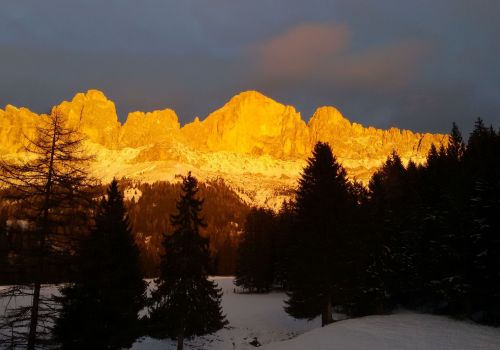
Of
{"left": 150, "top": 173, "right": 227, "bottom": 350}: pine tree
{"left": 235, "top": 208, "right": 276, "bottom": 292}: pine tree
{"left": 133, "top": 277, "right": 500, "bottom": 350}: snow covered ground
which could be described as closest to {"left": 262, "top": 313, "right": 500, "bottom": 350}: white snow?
{"left": 133, "top": 277, "right": 500, "bottom": 350}: snow covered ground

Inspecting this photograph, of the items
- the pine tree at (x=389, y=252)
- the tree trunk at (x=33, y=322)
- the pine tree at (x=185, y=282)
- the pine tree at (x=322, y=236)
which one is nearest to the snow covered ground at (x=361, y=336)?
the tree trunk at (x=33, y=322)

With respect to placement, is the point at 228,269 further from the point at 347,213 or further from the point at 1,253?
the point at 1,253

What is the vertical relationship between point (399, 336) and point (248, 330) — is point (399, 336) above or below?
above

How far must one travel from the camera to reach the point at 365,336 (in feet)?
65.9

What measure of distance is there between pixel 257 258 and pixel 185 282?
118ft

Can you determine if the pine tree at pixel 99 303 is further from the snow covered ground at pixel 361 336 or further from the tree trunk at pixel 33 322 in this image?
the tree trunk at pixel 33 322

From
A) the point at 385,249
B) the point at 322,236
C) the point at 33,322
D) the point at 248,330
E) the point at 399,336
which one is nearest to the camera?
the point at 33,322

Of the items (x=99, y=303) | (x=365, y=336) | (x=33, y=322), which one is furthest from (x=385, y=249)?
(x=33, y=322)

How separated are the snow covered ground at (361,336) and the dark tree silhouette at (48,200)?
1178 millimetres

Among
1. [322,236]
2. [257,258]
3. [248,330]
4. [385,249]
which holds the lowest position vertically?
[248,330]

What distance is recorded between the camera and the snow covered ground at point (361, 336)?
18.5 metres

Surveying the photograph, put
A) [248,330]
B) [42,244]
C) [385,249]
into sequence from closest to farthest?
1. [42,244]
2. [385,249]
3. [248,330]

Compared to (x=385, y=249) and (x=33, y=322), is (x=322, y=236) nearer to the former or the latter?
(x=385, y=249)

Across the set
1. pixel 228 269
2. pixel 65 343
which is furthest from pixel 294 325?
pixel 228 269
